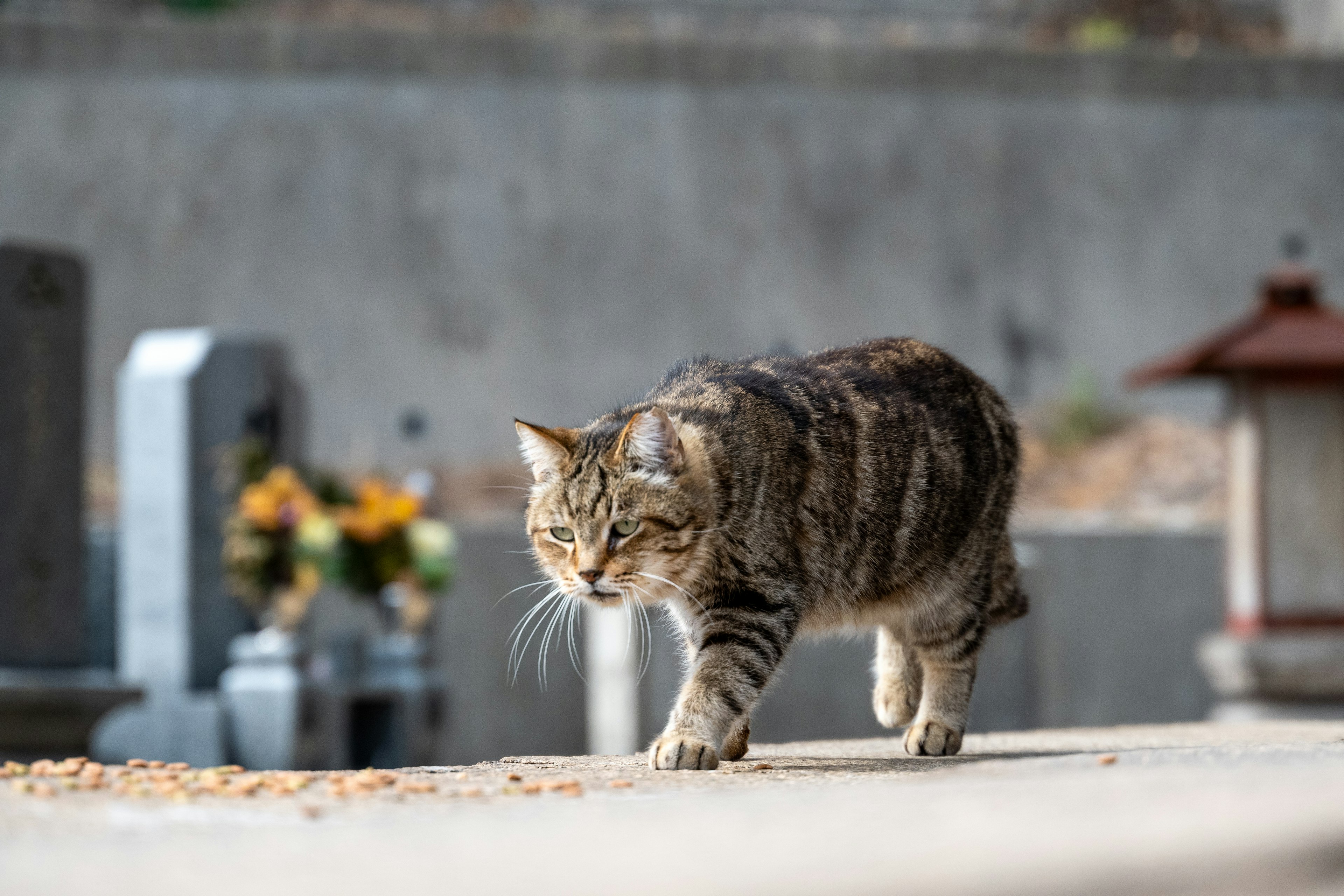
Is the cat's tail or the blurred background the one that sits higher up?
the blurred background

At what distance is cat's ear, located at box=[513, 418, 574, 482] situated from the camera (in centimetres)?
280

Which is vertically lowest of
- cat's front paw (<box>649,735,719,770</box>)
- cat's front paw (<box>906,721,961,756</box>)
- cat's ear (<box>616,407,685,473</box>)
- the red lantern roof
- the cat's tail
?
cat's front paw (<box>906,721,961,756</box>)

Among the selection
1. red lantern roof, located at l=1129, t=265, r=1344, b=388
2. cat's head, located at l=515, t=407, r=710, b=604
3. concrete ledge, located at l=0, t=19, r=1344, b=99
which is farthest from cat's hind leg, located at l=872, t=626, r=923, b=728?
concrete ledge, located at l=0, t=19, r=1344, b=99

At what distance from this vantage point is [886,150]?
12.3 meters

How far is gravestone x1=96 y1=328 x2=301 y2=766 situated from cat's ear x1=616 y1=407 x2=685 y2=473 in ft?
17.3

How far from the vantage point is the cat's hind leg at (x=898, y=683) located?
3.25m

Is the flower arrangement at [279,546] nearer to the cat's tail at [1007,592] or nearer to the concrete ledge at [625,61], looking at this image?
the cat's tail at [1007,592]

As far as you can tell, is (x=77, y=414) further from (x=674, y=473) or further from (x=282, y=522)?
(x=674, y=473)

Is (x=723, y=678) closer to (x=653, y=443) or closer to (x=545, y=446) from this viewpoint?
(x=653, y=443)

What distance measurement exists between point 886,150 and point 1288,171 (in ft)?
11.5

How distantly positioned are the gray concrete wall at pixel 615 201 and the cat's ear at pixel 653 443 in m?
8.74

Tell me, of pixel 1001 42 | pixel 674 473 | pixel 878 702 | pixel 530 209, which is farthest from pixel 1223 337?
pixel 1001 42

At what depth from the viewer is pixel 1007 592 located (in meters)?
3.29

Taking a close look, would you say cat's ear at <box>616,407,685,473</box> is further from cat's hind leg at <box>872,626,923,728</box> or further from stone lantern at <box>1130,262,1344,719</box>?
stone lantern at <box>1130,262,1344,719</box>
